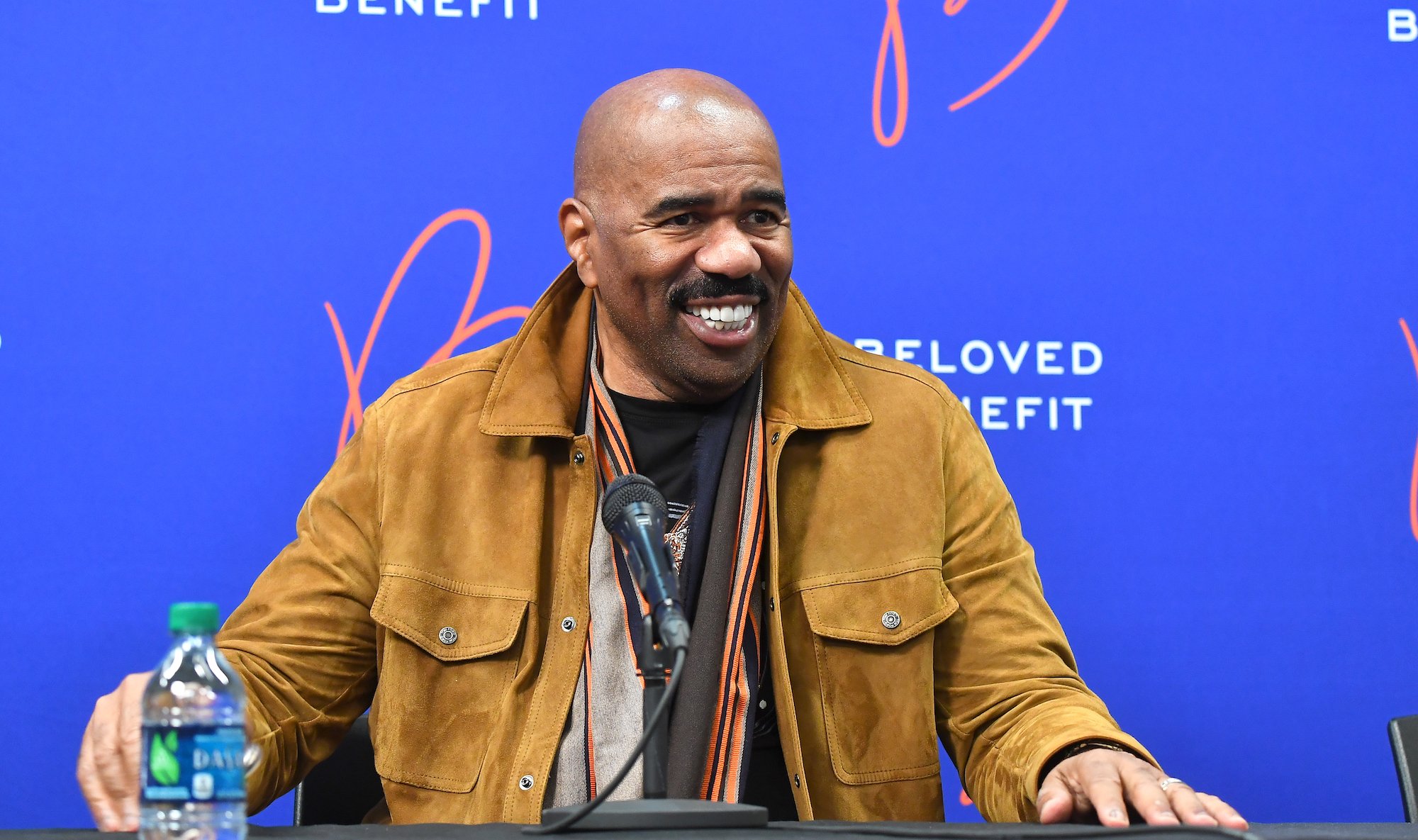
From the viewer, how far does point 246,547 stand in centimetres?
241

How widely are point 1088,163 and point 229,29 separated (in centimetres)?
153

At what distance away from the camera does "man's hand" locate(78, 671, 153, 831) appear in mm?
1471

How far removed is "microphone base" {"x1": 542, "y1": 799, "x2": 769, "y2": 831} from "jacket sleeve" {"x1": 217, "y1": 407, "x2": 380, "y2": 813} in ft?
2.52

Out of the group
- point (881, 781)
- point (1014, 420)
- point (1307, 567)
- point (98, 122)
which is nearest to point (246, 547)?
point (98, 122)

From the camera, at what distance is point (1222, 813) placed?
4.57 feet

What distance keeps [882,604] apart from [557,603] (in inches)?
18.0

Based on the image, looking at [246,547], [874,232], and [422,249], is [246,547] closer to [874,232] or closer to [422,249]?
[422,249]

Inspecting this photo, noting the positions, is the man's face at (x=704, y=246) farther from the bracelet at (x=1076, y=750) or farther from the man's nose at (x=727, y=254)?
the bracelet at (x=1076, y=750)

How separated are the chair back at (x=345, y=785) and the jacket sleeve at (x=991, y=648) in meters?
0.83

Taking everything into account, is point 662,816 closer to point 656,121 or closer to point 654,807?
point 654,807

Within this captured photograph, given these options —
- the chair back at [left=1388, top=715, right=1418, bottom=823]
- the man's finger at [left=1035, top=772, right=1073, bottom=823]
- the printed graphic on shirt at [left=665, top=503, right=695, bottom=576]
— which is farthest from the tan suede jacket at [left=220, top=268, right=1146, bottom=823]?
the chair back at [left=1388, top=715, right=1418, bottom=823]

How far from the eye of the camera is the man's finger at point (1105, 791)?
1.46m

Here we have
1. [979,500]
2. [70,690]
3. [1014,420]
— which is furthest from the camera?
[1014,420]
